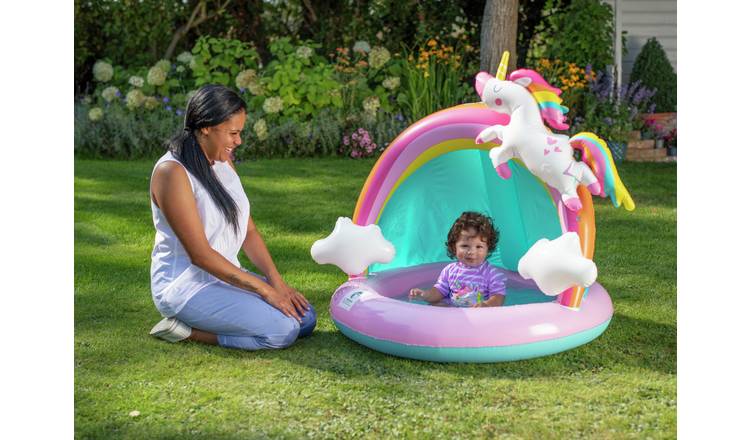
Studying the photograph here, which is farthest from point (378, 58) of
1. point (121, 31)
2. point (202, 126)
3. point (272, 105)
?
point (202, 126)

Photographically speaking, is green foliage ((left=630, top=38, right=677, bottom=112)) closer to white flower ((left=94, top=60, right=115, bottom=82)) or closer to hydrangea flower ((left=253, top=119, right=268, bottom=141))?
hydrangea flower ((left=253, top=119, right=268, bottom=141))

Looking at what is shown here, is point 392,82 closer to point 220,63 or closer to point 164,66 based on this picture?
point 220,63

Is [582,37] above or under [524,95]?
above

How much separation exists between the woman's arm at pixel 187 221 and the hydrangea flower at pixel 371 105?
17.1 ft

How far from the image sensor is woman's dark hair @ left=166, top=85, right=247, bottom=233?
378cm

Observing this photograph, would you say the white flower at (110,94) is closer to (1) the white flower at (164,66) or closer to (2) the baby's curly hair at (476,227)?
(1) the white flower at (164,66)

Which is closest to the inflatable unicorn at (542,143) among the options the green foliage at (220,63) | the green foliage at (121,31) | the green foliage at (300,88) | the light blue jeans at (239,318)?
the light blue jeans at (239,318)

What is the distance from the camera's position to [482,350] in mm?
3586

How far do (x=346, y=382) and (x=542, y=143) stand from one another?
1.25 m

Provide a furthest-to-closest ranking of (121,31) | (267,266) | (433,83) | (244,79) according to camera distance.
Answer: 1. (121,31)
2. (244,79)
3. (433,83)
4. (267,266)

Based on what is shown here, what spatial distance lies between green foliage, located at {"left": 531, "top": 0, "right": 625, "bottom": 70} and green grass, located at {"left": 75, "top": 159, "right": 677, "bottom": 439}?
15.9 feet

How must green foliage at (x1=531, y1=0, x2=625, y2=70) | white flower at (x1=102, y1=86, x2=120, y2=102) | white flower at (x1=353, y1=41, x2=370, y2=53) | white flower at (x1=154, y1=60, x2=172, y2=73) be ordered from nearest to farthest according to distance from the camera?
white flower at (x1=102, y1=86, x2=120, y2=102) < white flower at (x1=154, y1=60, x2=172, y2=73) < green foliage at (x1=531, y1=0, x2=625, y2=70) < white flower at (x1=353, y1=41, x2=370, y2=53)

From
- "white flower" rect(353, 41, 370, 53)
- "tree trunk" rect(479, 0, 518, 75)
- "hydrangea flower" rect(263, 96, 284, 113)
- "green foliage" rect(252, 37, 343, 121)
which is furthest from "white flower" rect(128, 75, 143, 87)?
"tree trunk" rect(479, 0, 518, 75)

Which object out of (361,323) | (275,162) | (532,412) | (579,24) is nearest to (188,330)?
(361,323)
